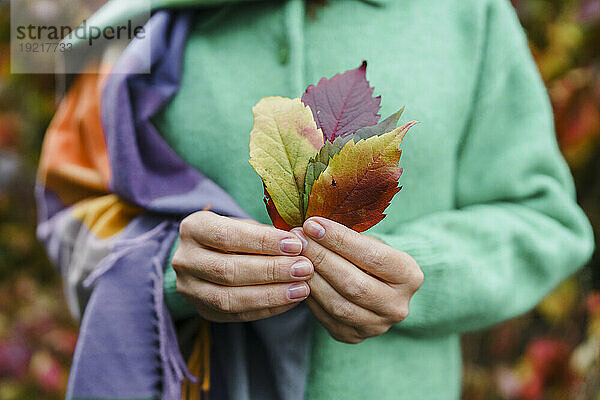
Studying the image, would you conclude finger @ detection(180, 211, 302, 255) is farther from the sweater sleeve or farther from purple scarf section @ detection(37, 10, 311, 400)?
the sweater sleeve

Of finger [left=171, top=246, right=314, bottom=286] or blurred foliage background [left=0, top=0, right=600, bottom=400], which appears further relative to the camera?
blurred foliage background [left=0, top=0, right=600, bottom=400]

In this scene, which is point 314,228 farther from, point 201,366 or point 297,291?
point 201,366

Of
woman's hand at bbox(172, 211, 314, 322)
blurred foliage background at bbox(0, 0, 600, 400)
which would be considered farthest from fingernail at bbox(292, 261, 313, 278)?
blurred foliage background at bbox(0, 0, 600, 400)

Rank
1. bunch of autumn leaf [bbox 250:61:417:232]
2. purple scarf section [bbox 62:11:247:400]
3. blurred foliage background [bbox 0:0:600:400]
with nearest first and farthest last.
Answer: bunch of autumn leaf [bbox 250:61:417:232] < purple scarf section [bbox 62:11:247:400] < blurred foliage background [bbox 0:0:600:400]

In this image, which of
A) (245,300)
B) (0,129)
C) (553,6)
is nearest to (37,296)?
(0,129)

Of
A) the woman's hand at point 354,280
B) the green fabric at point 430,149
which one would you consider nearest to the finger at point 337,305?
the woman's hand at point 354,280

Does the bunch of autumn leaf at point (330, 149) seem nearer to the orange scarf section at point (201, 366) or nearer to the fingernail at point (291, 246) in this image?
the fingernail at point (291, 246)

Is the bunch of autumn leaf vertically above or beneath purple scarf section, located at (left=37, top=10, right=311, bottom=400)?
above

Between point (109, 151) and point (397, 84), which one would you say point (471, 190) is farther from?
point (109, 151)
